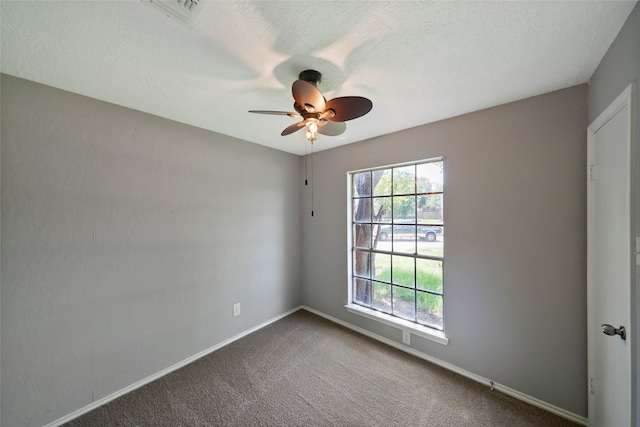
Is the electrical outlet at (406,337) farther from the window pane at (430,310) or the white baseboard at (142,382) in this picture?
the white baseboard at (142,382)

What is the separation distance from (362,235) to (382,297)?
77 centimetres

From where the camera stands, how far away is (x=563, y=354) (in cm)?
154

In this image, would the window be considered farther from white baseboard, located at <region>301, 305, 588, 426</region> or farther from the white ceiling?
the white ceiling

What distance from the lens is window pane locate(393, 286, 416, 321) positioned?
92.7 inches

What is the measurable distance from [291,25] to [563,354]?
269 centimetres

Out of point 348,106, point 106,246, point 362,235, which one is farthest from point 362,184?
point 106,246

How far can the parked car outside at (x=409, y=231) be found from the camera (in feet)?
7.22

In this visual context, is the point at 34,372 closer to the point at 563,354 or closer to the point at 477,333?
the point at 477,333

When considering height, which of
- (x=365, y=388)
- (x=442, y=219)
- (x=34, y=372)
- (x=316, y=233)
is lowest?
(x=365, y=388)

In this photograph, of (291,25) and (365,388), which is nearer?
(291,25)

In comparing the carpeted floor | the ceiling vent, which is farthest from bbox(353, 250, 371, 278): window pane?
the ceiling vent

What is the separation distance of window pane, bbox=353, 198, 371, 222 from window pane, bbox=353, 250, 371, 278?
43 cm

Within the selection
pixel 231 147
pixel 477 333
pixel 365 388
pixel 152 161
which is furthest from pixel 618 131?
pixel 152 161

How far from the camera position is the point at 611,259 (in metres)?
1.20
